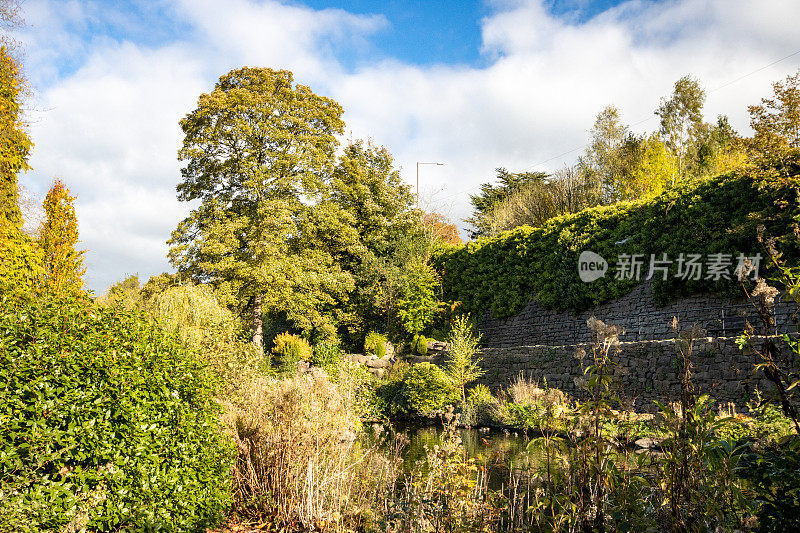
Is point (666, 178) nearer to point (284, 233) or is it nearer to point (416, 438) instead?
point (284, 233)

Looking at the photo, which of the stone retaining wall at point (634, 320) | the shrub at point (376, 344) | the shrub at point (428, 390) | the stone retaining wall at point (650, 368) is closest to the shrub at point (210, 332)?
the shrub at point (428, 390)

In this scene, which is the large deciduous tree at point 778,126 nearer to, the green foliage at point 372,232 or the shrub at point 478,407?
the shrub at point 478,407

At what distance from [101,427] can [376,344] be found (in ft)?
50.9

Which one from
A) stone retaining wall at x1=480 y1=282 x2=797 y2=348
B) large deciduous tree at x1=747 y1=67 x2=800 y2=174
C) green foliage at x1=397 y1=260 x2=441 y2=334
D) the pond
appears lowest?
the pond

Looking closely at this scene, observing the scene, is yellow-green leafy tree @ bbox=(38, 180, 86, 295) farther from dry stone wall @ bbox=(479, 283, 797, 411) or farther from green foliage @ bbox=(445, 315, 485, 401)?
dry stone wall @ bbox=(479, 283, 797, 411)

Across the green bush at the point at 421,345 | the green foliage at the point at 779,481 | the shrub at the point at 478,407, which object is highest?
the green bush at the point at 421,345

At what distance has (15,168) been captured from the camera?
12273mm

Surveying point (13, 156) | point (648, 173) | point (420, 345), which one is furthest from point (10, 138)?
point (648, 173)

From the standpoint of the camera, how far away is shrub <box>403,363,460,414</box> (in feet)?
40.2

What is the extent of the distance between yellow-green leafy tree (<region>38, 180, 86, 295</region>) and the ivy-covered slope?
39.9 feet

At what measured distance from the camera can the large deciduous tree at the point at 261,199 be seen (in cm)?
1677

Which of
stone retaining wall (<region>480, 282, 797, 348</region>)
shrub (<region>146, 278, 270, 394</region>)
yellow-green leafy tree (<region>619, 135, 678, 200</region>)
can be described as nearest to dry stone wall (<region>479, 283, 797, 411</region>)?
stone retaining wall (<region>480, 282, 797, 348</region>)

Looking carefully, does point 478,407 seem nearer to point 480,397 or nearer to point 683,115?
point 480,397

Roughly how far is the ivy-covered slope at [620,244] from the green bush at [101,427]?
7.81 metres
